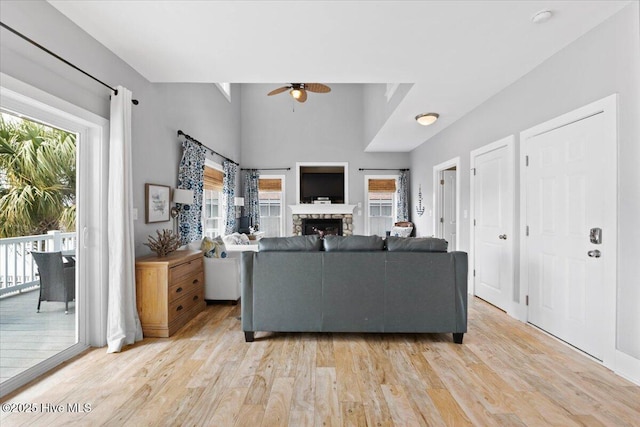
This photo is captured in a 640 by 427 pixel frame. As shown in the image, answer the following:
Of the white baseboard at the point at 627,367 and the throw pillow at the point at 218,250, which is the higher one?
the throw pillow at the point at 218,250

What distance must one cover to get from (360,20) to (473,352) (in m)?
2.82

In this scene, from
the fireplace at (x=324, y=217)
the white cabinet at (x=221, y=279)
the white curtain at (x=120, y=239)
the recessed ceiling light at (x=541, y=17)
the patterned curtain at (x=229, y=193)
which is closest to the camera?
the recessed ceiling light at (x=541, y=17)

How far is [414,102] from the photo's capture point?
13.6ft

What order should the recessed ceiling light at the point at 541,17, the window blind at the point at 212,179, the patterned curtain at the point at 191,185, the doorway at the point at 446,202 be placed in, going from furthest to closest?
the doorway at the point at 446,202, the window blind at the point at 212,179, the patterned curtain at the point at 191,185, the recessed ceiling light at the point at 541,17

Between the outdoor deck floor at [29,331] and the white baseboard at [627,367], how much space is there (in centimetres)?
419

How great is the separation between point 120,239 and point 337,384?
2.18 m

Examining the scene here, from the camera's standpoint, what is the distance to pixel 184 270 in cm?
332

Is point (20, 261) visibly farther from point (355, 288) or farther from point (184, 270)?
point (355, 288)

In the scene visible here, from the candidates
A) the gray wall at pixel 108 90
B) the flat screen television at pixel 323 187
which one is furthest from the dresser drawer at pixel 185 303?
the flat screen television at pixel 323 187

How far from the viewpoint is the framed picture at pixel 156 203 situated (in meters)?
3.51

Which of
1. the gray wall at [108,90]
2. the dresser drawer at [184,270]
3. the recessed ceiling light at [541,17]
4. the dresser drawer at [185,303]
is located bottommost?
the dresser drawer at [185,303]

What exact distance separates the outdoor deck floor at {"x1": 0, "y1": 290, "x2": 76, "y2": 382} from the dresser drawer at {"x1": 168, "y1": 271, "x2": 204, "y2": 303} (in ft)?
2.50

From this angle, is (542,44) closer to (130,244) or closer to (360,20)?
(360,20)

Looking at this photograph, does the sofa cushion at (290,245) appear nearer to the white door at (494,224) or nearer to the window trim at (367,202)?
the white door at (494,224)
